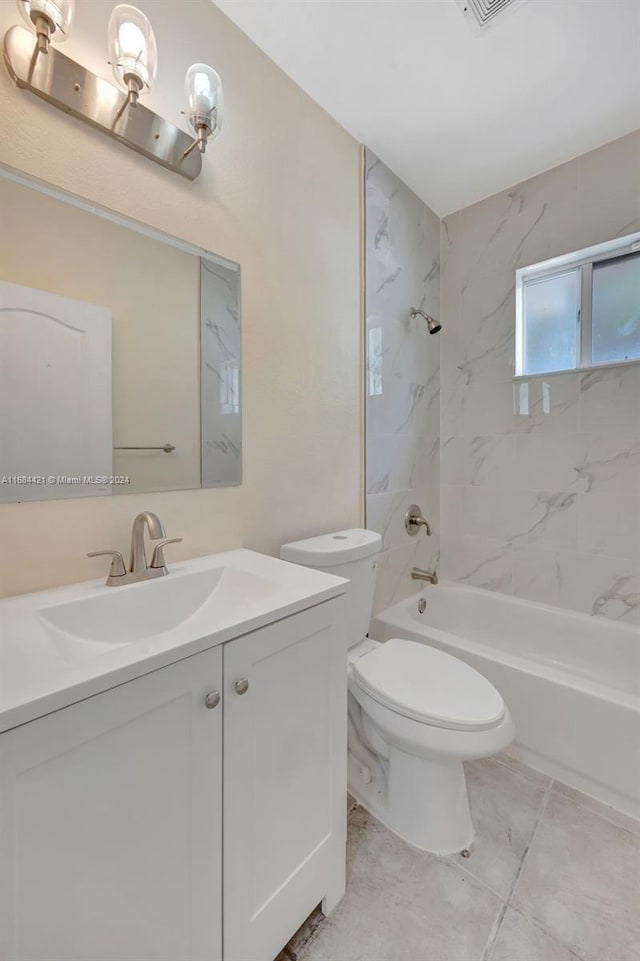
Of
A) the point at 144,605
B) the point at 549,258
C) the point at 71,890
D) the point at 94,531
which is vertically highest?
the point at 549,258

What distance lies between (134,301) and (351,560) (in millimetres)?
1030

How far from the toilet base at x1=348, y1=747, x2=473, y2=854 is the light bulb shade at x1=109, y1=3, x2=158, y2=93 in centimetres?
195

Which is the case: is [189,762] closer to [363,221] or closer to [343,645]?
[343,645]

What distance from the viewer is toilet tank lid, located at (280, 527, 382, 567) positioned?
1312 mm

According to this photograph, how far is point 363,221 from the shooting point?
1755 millimetres

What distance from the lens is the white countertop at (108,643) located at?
0.52m

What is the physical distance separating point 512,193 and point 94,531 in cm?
250

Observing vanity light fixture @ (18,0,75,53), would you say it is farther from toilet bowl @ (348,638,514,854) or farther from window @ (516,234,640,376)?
window @ (516,234,640,376)

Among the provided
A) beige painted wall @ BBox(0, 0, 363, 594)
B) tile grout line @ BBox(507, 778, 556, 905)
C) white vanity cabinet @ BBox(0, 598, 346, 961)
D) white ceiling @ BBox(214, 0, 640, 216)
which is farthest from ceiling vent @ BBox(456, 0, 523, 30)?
tile grout line @ BBox(507, 778, 556, 905)

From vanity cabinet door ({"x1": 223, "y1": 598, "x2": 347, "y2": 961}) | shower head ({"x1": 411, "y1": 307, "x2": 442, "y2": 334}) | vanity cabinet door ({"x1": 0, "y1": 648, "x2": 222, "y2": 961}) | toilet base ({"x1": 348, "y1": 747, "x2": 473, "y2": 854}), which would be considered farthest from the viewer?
shower head ({"x1": 411, "y1": 307, "x2": 442, "y2": 334})

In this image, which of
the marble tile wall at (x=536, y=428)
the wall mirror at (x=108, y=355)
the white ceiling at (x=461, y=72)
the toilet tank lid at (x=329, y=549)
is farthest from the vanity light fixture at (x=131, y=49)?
the marble tile wall at (x=536, y=428)

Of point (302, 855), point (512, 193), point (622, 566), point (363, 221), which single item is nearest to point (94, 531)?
point (302, 855)

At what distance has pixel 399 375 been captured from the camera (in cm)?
202

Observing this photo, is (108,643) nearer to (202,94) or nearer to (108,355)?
(108,355)
